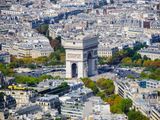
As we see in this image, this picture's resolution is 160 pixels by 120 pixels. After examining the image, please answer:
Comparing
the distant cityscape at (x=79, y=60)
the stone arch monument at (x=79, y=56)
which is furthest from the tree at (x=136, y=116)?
the stone arch monument at (x=79, y=56)

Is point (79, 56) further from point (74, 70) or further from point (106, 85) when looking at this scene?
point (106, 85)

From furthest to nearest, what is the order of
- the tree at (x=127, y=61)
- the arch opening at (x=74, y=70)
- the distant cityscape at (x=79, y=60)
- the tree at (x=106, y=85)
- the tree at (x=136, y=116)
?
the tree at (x=127, y=61) < the arch opening at (x=74, y=70) < the tree at (x=106, y=85) < the distant cityscape at (x=79, y=60) < the tree at (x=136, y=116)

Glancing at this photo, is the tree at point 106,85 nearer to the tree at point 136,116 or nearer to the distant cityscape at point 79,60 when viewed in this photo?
the distant cityscape at point 79,60

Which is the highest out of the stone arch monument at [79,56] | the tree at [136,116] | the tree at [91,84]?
the stone arch monument at [79,56]

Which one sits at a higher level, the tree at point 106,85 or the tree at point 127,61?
the tree at point 127,61

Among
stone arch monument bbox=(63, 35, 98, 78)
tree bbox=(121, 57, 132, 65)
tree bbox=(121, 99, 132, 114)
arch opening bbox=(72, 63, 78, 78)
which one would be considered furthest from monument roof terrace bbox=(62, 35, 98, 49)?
tree bbox=(121, 99, 132, 114)

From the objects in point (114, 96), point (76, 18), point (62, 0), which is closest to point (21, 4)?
point (62, 0)

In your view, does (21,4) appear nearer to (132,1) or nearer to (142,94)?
(132,1)
